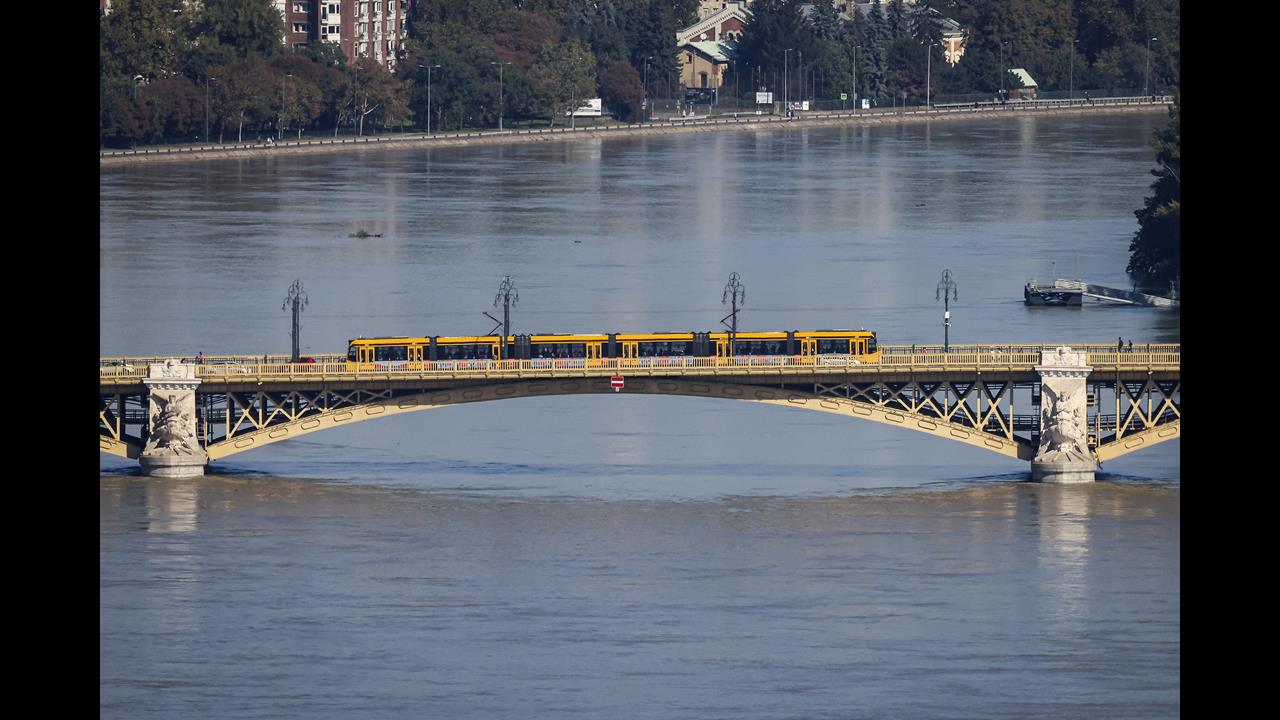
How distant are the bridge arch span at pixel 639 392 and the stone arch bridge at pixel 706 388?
0.04 meters

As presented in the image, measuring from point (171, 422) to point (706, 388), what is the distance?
16.3m

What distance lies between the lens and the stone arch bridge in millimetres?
77812

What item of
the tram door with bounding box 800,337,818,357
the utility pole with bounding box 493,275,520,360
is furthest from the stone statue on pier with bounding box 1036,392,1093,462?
the utility pole with bounding box 493,275,520,360

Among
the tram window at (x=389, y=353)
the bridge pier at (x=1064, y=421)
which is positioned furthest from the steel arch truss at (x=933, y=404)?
the tram window at (x=389, y=353)

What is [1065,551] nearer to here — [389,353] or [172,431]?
[389,353]

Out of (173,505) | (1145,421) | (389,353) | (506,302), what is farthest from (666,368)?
(173,505)

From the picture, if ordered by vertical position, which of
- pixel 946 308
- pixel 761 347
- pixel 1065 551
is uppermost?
pixel 946 308

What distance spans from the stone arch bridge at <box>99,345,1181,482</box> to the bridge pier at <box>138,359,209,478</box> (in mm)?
43

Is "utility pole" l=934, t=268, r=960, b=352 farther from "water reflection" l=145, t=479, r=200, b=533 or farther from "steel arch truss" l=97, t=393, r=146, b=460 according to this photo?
"steel arch truss" l=97, t=393, r=146, b=460

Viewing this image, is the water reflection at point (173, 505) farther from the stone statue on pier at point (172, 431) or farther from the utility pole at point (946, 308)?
the utility pole at point (946, 308)

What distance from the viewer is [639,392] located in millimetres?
78312

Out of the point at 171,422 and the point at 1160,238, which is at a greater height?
the point at 1160,238

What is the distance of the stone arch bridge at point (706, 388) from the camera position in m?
77.8
